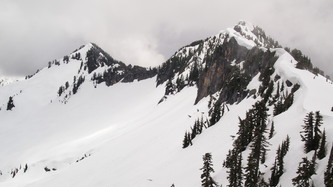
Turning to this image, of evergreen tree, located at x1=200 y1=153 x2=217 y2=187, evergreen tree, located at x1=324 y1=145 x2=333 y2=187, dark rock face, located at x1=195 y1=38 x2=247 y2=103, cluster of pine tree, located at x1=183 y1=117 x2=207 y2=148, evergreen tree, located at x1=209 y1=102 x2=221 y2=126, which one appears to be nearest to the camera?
evergreen tree, located at x1=324 y1=145 x2=333 y2=187

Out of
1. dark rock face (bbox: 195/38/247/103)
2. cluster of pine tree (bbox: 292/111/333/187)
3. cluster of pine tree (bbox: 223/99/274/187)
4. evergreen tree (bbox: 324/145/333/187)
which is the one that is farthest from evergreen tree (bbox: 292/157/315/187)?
dark rock face (bbox: 195/38/247/103)

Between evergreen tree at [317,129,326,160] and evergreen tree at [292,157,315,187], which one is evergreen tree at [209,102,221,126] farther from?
evergreen tree at [292,157,315,187]

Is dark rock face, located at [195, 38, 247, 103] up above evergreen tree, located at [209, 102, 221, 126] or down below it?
above

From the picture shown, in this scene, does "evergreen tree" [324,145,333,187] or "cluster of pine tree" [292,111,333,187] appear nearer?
"evergreen tree" [324,145,333,187]

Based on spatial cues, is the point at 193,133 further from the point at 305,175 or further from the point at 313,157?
the point at 305,175

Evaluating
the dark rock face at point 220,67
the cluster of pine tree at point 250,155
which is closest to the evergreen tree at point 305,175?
the cluster of pine tree at point 250,155

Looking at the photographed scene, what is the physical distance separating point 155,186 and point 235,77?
44.1m

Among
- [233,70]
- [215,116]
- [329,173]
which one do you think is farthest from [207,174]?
[233,70]

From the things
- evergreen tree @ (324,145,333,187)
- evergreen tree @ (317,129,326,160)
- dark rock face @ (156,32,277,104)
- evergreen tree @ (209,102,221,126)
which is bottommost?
evergreen tree @ (324,145,333,187)

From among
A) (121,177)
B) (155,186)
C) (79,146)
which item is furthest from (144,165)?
(79,146)

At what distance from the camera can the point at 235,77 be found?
96.5 m

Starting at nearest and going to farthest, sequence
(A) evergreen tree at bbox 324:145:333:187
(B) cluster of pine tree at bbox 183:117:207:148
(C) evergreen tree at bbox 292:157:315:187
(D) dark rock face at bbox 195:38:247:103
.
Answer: (A) evergreen tree at bbox 324:145:333:187 → (C) evergreen tree at bbox 292:157:315:187 → (B) cluster of pine tree at bbox 183:117:207:148 → (D) dark rock face at bbox 195:38:247:103

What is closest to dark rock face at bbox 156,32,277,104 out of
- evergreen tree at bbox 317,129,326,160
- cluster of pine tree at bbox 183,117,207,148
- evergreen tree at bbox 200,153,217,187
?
cluster of pine tree at bbox 183,117,207,148

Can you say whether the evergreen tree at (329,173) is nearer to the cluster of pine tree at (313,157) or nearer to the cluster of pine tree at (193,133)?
the cluster of pine tree at (313,157)
